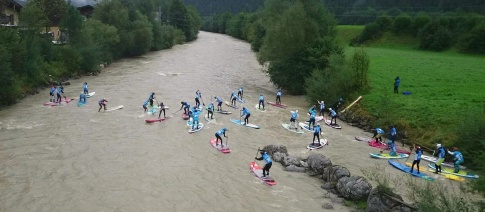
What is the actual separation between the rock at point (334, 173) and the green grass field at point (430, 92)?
8.94m

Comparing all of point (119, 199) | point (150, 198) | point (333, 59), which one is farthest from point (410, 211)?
point (333, 59)

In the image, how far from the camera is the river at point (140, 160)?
17125mm

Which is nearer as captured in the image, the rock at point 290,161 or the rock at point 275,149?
the rock at point 290,161

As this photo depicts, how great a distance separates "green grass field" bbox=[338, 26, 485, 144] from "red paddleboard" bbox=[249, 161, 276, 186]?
11604 mm

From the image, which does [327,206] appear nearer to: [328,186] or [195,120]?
[328,186]

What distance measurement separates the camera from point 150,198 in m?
17.3

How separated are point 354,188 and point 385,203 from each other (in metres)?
1.90

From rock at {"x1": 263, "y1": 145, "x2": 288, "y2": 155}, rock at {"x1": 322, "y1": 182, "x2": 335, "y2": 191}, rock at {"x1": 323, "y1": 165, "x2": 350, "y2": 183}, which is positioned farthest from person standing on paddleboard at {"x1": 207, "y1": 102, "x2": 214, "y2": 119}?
rock at {"x1": 322, "y1": 182, "x2": 335, "y2": 191}

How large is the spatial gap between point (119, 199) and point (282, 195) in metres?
7.02

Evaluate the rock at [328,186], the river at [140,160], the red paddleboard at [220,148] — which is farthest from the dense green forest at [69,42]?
the rock at [328,186]

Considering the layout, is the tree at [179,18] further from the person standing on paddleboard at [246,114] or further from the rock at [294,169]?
the rock at [294,169]

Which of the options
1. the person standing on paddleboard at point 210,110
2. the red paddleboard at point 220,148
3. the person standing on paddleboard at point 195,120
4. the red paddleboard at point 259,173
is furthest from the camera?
the person standing on paddleboard at point 210,110

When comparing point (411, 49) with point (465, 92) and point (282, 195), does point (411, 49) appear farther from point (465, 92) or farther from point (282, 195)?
point (282, 195)

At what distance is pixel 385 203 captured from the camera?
51.8ft
